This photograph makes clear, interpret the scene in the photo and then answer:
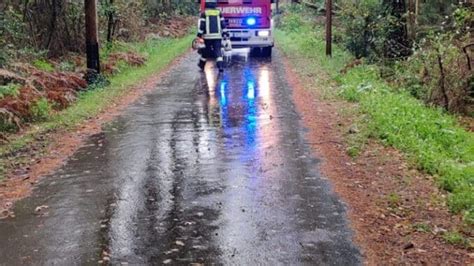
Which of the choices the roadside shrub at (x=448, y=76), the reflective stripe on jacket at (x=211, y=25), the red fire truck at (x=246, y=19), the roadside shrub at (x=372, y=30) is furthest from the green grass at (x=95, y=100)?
the roadside shrub at (x=448, y=76)

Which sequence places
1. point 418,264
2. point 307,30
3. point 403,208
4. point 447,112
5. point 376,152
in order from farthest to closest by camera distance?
point 307,30 → point 447,112 → point 376,152 → point 403,208 → point 418,264

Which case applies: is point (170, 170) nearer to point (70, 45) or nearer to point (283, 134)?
point (283, 134)

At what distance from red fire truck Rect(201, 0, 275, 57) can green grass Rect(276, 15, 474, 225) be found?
5.84 metres

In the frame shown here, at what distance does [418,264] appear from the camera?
213 inches

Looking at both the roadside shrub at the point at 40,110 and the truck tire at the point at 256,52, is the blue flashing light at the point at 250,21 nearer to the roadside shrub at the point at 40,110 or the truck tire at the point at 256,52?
the truck tire at the point at 256,52

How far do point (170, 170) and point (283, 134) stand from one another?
9.16ft

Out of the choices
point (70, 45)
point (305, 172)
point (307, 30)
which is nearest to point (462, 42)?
point (305, 172)

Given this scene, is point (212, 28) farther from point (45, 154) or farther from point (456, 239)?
point (456, 239)

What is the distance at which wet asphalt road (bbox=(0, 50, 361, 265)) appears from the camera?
5.63m

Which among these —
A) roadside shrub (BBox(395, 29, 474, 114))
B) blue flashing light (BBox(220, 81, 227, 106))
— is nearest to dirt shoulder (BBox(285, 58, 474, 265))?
blue flashing light (BBox(220, 81, 227, 106))

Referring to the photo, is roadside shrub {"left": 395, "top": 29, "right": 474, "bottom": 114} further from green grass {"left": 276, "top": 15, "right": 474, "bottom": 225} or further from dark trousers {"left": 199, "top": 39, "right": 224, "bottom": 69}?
dark trousers {"left": 199, "top": 39, "right": 224, "bottom": 69}

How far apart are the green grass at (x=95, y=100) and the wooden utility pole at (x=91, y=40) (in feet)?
1.92

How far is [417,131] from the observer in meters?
10.1

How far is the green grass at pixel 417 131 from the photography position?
7543 mm
